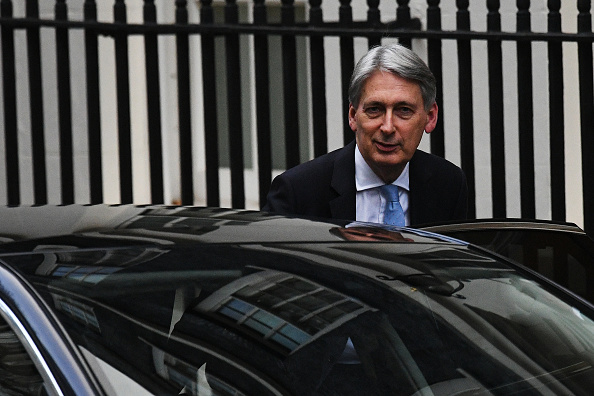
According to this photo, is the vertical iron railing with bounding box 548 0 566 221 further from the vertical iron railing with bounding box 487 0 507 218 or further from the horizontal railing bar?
the vertical iron railing with bounding box 487 0 507 218

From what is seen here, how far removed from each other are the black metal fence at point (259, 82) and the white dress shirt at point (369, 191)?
6.15ft

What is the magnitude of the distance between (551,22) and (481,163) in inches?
60.7

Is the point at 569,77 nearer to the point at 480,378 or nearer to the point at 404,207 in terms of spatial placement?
the point at 404,207

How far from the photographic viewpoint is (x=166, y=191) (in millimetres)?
7973

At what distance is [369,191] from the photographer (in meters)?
4.14

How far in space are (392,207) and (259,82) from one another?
7.10ft

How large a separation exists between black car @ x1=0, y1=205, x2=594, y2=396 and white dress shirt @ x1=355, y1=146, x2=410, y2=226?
933mm

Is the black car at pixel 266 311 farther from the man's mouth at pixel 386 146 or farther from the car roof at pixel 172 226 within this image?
the man's mouth at pixel 386 146

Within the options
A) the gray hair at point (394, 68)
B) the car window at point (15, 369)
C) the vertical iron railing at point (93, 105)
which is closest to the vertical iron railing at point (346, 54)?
the vertical iron railing at point (93, 105)

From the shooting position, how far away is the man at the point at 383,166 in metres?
4.00

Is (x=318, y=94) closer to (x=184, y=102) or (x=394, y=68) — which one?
(x=184, y=102)

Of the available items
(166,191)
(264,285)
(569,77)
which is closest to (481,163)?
(569,77)

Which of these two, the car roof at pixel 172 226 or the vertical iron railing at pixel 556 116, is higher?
the vertical iron railing at pixel 556 116

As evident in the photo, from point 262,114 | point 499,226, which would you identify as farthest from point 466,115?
point 499,226
